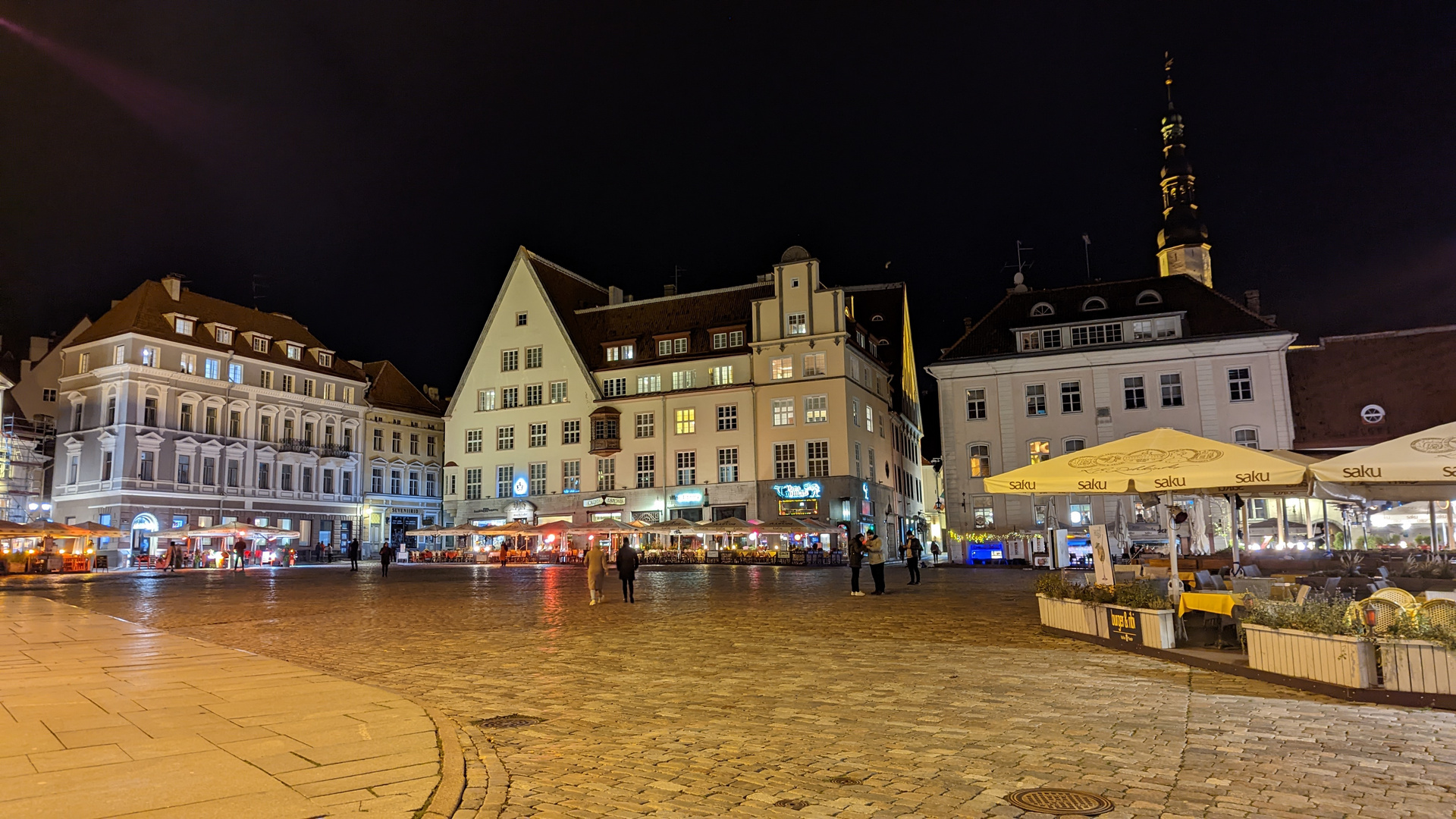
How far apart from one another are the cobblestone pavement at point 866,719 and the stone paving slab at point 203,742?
0.78m

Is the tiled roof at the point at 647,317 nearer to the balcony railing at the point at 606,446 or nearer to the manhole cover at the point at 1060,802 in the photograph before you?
the balcony railing at the point at 606,446

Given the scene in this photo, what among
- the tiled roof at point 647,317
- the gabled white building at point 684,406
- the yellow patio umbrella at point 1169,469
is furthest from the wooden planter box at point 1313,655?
the tiled roof at point 647,317

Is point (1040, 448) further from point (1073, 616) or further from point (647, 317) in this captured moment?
point (1073, 616)

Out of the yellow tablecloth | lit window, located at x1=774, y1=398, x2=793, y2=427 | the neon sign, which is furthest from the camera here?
lit window, located at x1=774, y1=398, x2=793, y2=427

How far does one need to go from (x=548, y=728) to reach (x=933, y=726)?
126 inches

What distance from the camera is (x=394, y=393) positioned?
7731cm

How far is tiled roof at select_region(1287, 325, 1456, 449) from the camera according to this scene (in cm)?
4631

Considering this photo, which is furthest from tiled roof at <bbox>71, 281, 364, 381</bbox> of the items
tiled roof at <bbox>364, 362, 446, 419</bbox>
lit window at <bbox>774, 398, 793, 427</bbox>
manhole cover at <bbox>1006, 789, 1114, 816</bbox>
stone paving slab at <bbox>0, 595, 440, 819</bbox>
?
manhole cover at <bbox>1006, 789, 1114, 816</bbox>

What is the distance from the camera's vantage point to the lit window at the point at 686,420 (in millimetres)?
59281

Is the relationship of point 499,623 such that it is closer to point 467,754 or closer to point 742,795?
point 467,754

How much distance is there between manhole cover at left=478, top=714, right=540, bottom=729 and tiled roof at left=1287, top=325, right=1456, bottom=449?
4908 centimetres

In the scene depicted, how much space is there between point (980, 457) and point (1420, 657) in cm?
4285

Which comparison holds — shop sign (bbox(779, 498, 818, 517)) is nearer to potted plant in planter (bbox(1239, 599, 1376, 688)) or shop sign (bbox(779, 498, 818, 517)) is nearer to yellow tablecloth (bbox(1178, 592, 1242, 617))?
yellow tablecloth (bbox(1178, 592, 1242, 617))

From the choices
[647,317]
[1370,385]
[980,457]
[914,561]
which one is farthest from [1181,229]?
[914,561]
